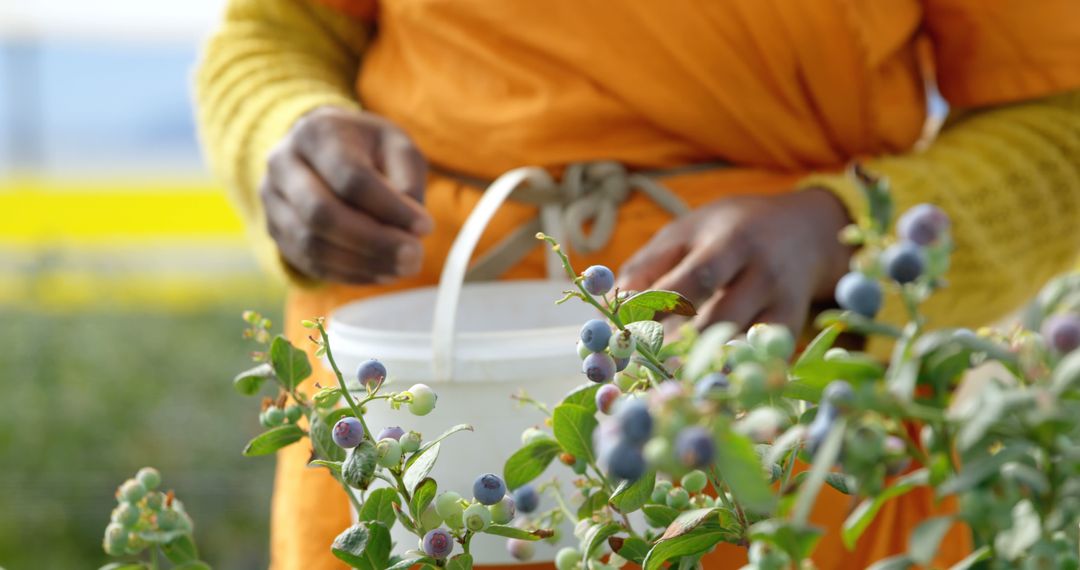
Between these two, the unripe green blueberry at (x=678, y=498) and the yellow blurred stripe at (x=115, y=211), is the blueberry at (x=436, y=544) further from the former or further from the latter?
the yellow blurred stripe at (x=115, y=211)

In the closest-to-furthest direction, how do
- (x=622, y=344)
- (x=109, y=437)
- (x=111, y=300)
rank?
(x=622, y=344), (x=109, y=437), (x=111, y=300)

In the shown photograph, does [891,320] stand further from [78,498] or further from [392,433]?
[78,498]

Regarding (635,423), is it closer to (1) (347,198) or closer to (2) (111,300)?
(1) (347,198)

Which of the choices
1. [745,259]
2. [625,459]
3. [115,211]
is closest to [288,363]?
[625,459]

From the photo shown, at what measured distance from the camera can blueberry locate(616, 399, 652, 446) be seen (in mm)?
226

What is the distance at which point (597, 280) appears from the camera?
370mm

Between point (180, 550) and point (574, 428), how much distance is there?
0.55 feet

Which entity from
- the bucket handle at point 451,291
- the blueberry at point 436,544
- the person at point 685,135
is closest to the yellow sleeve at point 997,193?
the person at point 685,135

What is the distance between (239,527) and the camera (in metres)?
2.61

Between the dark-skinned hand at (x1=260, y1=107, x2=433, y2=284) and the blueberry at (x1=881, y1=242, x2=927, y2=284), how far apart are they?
0.58m

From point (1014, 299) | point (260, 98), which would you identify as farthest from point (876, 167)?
point (260, 98)

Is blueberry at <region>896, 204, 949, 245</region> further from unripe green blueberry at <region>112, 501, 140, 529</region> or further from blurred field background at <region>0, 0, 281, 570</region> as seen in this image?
blurred field background at <region>0, 0, 281, 570</region>

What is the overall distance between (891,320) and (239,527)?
78.5 inches

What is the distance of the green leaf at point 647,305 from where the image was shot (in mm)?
381
